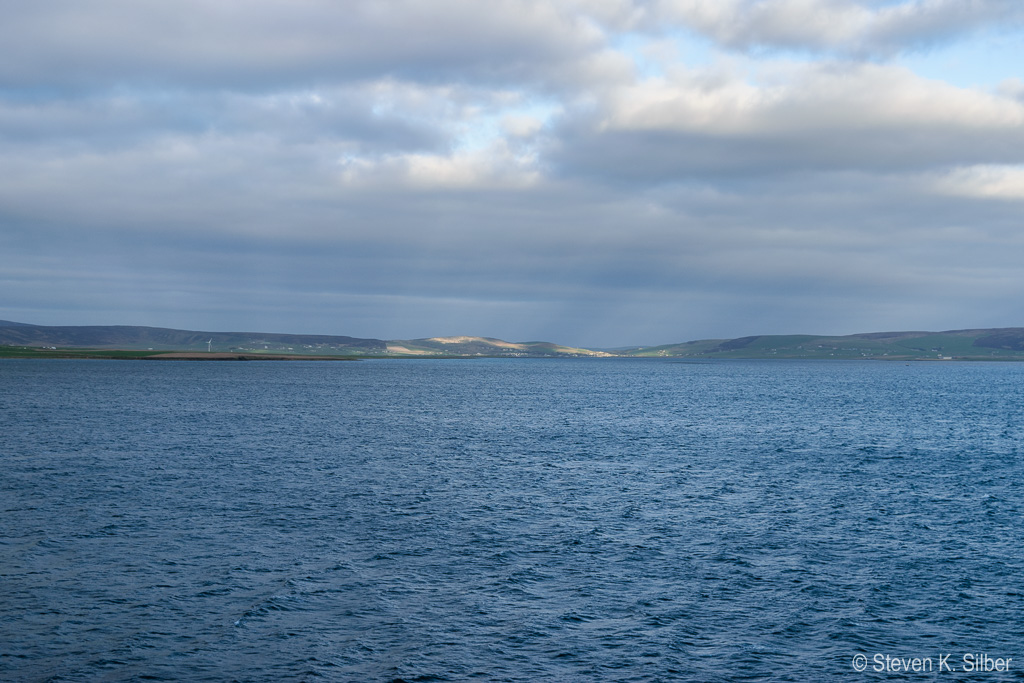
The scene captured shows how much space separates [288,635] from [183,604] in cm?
584

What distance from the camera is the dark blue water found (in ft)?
83.8

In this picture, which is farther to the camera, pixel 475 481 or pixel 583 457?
pixel 583 457

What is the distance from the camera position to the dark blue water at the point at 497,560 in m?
25.5

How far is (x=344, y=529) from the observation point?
42.7 metres

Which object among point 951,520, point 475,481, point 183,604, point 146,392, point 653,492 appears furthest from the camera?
point 146,392

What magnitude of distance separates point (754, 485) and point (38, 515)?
5003 centimetres

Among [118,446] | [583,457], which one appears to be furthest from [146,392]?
[583,457]

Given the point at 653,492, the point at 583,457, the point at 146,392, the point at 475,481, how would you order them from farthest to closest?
the point at 146,392 → the point at 583,457 → the point at 475,481 → the point at 653,492

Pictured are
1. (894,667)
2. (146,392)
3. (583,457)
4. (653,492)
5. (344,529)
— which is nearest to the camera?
(894,667)

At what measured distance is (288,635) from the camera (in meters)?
26.7

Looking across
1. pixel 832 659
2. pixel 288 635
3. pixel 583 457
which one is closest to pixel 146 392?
pixel 583 457

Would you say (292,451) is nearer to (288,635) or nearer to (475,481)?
(475,481)

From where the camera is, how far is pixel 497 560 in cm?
3688

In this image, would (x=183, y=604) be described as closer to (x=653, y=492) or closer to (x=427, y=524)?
(x=427, y=524)
